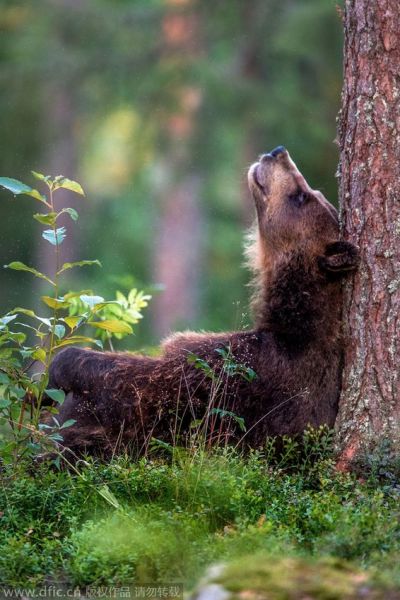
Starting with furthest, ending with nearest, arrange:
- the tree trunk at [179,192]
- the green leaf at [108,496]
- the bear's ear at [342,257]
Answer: the tree trunk at [179,192], the bear's ear at [342,257], the green leaf at [108,496]

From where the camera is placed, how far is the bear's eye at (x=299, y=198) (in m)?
7.47

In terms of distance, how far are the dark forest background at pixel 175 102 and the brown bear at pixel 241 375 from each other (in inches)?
339

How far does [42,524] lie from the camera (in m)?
5.48

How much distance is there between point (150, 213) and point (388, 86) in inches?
806

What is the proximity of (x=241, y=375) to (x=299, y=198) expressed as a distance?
156cm

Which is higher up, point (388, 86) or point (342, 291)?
point (388, 86)

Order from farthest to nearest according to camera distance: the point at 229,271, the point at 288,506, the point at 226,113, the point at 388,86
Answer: the point at 229,271
the point at 226,113
the point at 388,86
the point at 288,506

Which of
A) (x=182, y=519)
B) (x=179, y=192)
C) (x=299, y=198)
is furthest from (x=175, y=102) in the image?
(x=182, y=519)

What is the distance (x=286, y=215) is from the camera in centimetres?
750

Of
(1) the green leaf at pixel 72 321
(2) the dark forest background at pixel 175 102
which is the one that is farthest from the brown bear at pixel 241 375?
(2) the dark forest background at pixel 175 102

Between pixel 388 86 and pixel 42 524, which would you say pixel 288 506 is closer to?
pixel 42 524

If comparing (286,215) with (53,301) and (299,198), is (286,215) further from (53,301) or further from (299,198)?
(53,301)

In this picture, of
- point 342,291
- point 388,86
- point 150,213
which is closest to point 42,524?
point 342,291

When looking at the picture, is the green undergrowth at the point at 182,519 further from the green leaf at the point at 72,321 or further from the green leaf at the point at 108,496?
the green leaf at the point at 72,321
